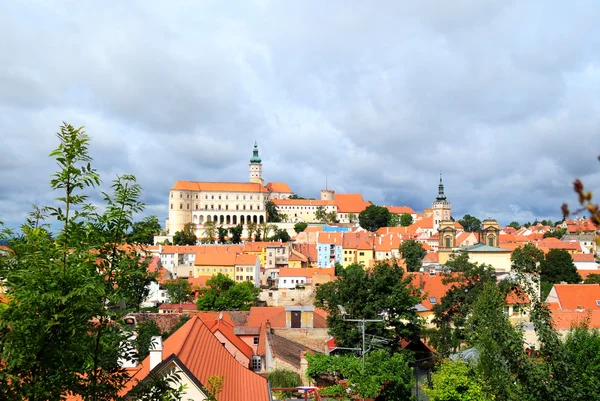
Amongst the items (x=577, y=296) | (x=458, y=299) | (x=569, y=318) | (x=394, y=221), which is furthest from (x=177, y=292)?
(x=394, y=221)

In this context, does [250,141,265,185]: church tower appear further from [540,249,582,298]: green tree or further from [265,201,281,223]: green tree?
[540,249,582,298]: green tree

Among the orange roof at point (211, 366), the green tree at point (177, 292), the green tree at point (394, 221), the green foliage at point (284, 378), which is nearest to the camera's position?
the orange roof at point (211, 366)

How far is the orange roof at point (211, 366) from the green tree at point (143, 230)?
4.85 m

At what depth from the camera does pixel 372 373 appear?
15.7m

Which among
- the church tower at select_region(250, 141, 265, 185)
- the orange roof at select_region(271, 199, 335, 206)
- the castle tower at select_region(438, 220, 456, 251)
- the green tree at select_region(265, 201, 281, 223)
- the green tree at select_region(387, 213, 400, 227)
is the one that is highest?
the church tower at select_region(250, 141, 265, 185)

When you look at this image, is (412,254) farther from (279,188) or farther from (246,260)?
(279,188)

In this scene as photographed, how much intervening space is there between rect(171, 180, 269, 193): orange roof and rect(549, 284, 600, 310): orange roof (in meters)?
99.9

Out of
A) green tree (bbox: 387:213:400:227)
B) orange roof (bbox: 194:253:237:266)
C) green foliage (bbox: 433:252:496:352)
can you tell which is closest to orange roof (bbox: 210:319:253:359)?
green foliage (bbox: 433:252:496:352)

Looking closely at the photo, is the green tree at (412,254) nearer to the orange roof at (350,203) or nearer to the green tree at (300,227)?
the green tree at (300,227)

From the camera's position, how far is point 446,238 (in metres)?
61.5

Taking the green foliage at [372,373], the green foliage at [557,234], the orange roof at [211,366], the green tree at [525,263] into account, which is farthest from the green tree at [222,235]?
the orange roof at [211,366]

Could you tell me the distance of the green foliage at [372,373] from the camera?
15.0m

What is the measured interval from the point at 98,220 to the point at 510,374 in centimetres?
696

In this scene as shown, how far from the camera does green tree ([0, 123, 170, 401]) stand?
189 inches
